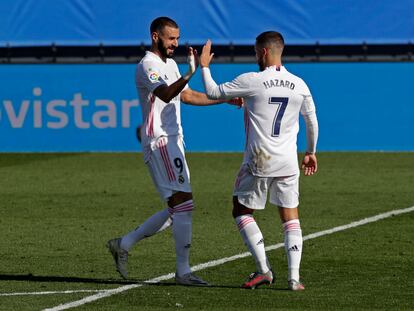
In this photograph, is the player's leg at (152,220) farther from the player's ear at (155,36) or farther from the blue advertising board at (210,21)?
the blue advertising board at (210,21)

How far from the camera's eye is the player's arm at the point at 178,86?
8930mm

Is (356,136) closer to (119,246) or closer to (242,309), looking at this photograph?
(119,246)

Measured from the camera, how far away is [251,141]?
29.7ft

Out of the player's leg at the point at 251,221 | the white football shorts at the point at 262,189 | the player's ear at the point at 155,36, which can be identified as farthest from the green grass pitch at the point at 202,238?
the player's ear at the point at 155,36

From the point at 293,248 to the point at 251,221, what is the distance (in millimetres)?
358

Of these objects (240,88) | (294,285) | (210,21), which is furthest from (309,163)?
(210,21)

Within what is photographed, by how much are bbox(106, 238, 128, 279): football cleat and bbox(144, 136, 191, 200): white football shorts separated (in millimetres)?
565

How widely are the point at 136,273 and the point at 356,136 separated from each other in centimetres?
1234

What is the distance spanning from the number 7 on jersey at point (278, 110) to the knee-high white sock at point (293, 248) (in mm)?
645

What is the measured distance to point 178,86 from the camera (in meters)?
9.01

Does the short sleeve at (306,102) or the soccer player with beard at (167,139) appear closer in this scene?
the short sleeve at (306,102)

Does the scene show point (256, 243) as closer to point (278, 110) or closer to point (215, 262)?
point (278, 110)

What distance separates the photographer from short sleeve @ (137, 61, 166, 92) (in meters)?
9.28

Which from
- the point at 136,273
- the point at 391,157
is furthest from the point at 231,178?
the point at 136,273
